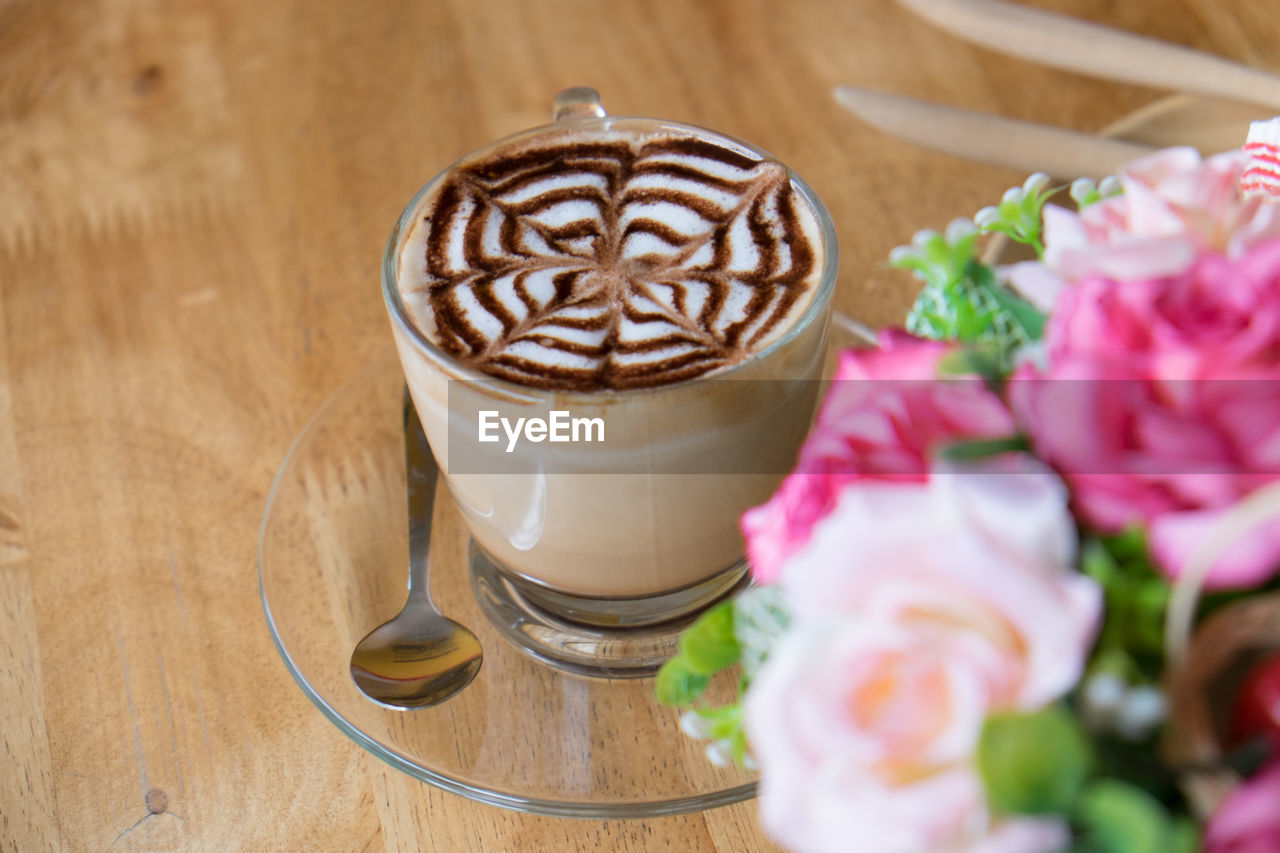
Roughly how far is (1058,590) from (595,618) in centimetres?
53

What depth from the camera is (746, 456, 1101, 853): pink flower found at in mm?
337

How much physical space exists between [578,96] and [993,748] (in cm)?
70

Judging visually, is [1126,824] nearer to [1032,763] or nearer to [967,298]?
[1032,763]

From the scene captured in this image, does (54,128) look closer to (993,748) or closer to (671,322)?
(671,322)

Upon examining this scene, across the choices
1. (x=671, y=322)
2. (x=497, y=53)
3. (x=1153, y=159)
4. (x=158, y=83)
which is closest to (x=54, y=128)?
(x=158, y=83)

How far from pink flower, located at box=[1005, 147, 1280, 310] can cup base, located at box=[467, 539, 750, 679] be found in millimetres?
416

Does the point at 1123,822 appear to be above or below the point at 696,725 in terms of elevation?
above

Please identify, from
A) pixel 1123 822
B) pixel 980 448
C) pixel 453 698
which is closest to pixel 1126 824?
pixel 1123 822

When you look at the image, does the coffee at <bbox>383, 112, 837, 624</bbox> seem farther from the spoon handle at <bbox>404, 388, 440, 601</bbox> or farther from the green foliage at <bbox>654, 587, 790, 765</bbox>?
the green foliage at <bbox>654, 587, 790, 765</bbox>

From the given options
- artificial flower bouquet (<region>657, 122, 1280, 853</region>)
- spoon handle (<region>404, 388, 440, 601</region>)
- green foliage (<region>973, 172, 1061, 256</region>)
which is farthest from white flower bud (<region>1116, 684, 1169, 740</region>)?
spoon handle (<region>404, 388, 440, 601</region>)

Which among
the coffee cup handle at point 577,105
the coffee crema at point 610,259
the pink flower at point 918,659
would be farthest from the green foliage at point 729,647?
the coffee cup handle at point 577,105

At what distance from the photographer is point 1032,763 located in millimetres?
329

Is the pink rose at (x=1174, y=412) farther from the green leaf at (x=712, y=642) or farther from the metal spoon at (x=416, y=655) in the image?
the metal spoon at (x=416, y=655)

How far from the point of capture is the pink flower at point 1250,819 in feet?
1.04
